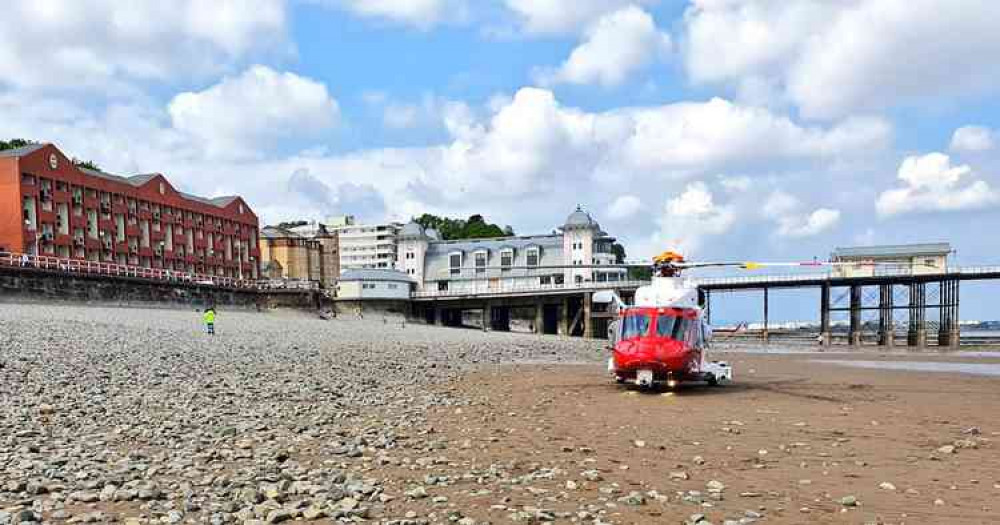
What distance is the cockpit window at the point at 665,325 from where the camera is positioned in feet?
72.1

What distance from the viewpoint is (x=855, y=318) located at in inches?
3130

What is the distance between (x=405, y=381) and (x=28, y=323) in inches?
737

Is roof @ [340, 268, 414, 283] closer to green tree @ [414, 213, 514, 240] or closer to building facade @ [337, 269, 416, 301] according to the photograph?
building facade @ [337, 269, 416, 301]

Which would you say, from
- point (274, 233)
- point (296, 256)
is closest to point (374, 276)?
point (296, 256)

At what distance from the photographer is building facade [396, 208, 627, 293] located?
93.1 metres

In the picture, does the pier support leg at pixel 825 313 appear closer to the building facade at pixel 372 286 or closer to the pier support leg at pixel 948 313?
the pier support leg at pixel 948 313

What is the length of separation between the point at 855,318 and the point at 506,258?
141ft

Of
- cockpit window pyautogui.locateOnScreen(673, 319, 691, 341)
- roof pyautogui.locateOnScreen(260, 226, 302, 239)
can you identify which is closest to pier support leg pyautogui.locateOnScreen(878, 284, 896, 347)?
cockpit window pyautogui.locateOnScreen(673, 319, 691, 341)

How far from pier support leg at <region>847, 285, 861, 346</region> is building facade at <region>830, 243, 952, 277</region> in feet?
7.90

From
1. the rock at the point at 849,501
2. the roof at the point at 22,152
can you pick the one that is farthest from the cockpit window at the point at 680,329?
the roof at the point at 22,152

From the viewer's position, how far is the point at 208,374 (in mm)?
20516

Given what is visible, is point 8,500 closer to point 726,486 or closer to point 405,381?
point 726,486

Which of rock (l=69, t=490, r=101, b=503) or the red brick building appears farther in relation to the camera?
the red brick building

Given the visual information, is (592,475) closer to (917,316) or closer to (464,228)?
(917,316)
